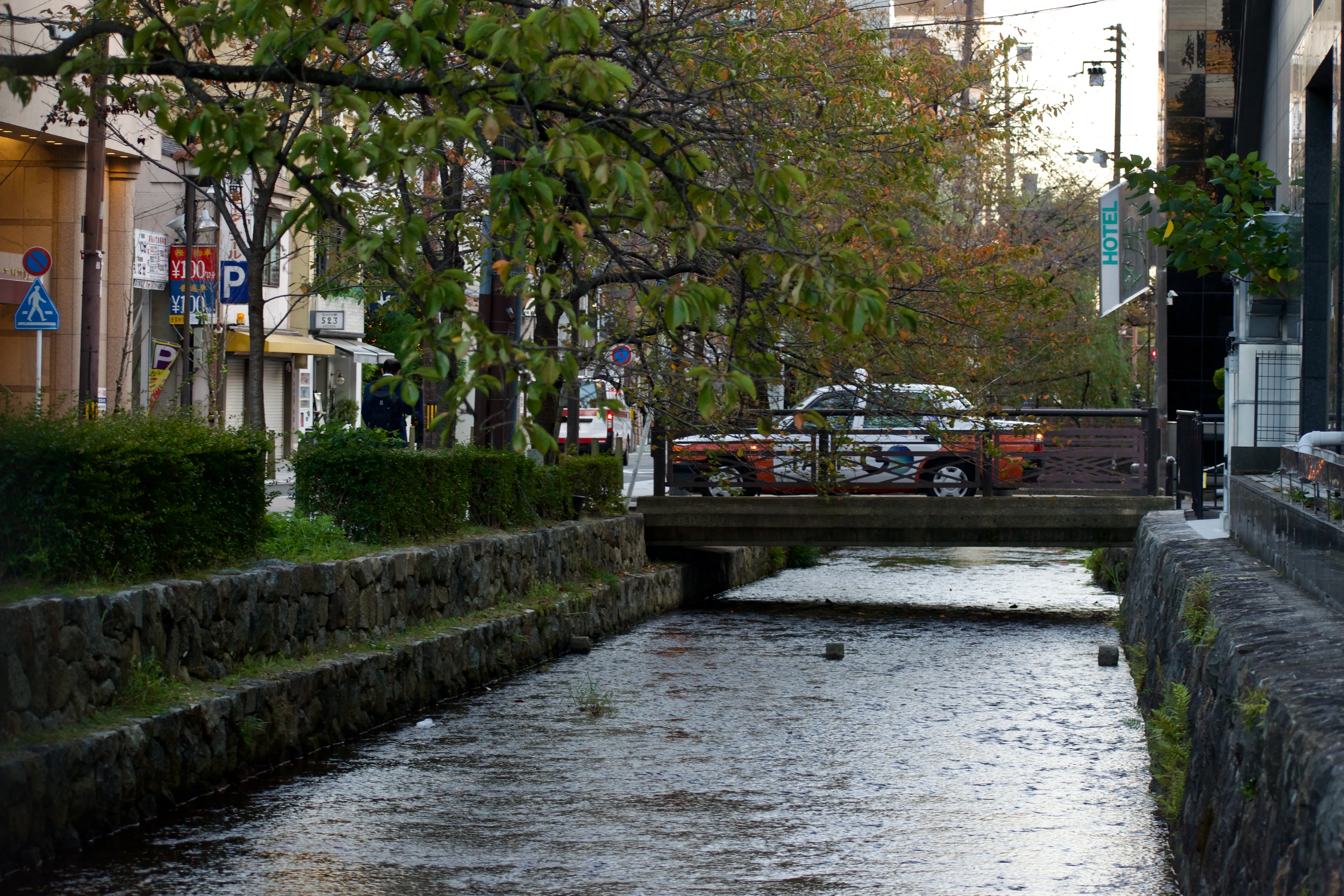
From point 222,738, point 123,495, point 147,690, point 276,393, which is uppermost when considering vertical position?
point 276,393

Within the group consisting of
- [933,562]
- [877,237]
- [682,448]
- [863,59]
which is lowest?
[933,562]

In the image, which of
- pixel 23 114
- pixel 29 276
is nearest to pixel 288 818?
pixel 23 114

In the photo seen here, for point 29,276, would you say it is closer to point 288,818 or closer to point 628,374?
point 628,374

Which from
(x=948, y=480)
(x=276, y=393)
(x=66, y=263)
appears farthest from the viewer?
(x=276, y=393)

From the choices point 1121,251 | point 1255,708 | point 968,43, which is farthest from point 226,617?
point 968,43

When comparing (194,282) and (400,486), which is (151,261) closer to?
(194,282)

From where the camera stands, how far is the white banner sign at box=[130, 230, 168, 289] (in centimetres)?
2812

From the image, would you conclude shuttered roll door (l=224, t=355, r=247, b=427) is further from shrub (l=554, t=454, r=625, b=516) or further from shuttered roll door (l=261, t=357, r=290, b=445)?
shrub (l=554, t=454, r=625, b=516)

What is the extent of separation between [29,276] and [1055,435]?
1604 centimetres

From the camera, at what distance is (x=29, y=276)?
23719 mm

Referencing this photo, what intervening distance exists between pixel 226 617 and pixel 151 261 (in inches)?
880

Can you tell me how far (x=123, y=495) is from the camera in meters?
7.32

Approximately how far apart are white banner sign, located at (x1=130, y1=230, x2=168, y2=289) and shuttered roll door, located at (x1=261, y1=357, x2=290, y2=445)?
7114 millimetres

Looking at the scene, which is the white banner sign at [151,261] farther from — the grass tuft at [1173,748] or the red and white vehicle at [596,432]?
the grass tuft at [1173,748]
